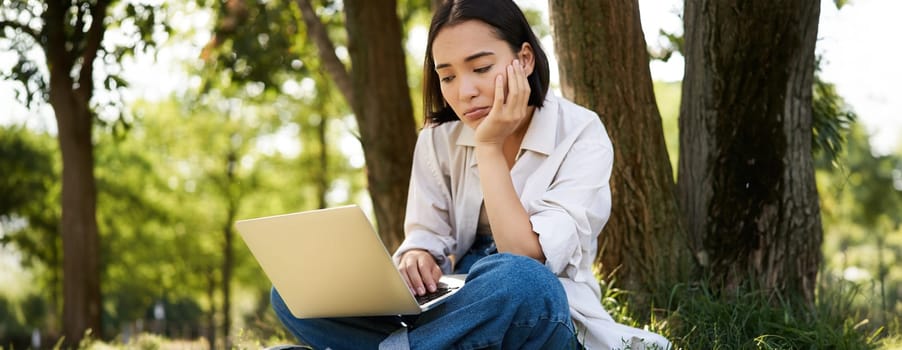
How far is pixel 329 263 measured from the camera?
2.80 meters

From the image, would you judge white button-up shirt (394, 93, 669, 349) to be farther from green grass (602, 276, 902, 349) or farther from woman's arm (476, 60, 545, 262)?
green grass (602, 276, 902, 349)

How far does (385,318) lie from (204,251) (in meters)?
22.1

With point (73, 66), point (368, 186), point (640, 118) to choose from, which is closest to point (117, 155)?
point (73, 66)

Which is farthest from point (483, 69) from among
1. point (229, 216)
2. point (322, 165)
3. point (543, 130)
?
point (229, 216)

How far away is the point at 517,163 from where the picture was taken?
334 centimetres

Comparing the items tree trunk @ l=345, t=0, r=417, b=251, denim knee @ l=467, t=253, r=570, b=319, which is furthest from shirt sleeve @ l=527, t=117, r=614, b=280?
tree trunk @ l=345, t=0, r=417, b=251

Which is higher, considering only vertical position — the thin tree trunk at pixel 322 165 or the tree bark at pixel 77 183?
the tree bark at pixel 77 183

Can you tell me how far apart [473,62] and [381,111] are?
3.60 meters

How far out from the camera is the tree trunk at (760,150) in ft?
14.8

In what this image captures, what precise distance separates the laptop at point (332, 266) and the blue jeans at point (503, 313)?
2.7 inches

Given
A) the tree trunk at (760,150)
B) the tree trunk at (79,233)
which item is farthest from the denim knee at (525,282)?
the tree trunk at (79,233)

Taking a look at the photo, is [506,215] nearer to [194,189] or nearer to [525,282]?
[525,282]

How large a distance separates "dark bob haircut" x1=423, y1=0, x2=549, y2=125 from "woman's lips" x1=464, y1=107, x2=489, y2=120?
0.20 m

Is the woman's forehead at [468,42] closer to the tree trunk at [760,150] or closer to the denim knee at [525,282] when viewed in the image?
the denim knee at [525,282]
